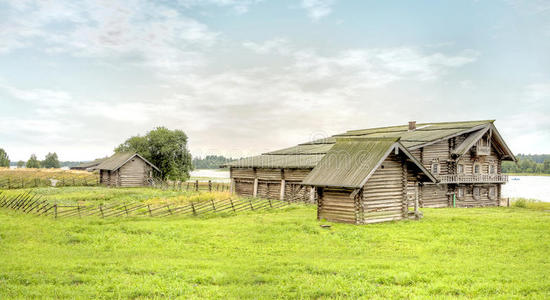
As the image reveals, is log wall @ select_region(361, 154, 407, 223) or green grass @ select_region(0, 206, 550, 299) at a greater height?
log wall @ select_region(361, 154, 407, 223)

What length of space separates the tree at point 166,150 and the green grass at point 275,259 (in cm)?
4530

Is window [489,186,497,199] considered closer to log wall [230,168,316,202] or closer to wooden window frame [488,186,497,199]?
wooden window frame [488,186,497,199]

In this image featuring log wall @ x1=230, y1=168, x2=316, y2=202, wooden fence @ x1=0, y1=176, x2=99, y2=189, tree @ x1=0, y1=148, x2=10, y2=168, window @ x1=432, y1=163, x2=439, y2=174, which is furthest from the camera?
tree @ x1=0, y1=148, x2=10, y2=168

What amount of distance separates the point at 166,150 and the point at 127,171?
8.79 meters

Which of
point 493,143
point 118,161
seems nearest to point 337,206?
point 493,143

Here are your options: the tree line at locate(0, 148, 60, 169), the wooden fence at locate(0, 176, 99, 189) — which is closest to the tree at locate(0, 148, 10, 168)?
the tree line at locate(0, 148, 60, 169)

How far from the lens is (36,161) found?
156m

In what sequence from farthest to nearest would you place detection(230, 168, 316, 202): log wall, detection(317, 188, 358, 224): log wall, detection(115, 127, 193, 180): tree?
detection(115, 127, 193, 180): tree → detection(230, 168, 316, 202): log wall → detection(317, 188, 358, 224): log wall

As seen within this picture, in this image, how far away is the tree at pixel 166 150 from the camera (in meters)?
68.3

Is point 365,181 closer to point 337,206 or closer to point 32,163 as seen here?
point 337,206

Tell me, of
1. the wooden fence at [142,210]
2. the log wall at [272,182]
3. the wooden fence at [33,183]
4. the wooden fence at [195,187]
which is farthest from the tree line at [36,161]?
the wooden fence at [142,210]

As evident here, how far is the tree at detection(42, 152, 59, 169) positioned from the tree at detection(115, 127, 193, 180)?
124216 millimetres

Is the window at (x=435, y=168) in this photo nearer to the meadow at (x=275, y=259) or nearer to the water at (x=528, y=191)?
the meadow at (x=275, y=259)

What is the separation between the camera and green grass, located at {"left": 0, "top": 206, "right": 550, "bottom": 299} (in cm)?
1056
